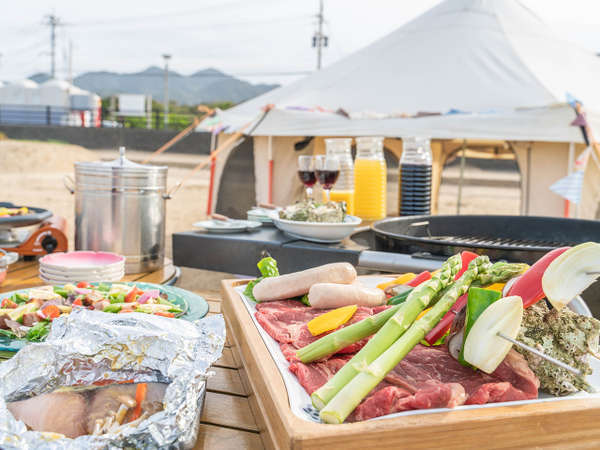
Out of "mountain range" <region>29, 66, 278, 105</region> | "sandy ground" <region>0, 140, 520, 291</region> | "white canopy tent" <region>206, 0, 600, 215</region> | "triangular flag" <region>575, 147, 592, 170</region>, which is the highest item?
"mountain range" <region>29, 66, 278, 105</region>

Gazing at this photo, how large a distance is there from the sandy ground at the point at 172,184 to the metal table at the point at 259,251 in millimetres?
3841

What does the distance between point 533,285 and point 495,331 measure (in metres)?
0.15

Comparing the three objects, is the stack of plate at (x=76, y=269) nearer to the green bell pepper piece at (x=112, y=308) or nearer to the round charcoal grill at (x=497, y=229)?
the green bell pepper piece at (x=112, y=308)

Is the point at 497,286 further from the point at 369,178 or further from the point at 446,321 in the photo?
the point at 369,178

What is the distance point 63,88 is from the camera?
112 ft

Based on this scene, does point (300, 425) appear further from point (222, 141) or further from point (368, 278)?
point (222, 141)

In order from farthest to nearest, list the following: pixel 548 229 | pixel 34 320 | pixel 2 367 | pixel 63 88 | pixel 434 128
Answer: pixel 63 88 → pixel 434 128 → pixel 548 229 → pixel 34 320 → pixel 2 367

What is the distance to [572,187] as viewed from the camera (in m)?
5.33

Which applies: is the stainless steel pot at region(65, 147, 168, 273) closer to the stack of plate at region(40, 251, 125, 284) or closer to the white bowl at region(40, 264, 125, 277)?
the stack of plate at region(40, 251, 125, 284)

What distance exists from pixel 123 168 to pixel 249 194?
21.6ft

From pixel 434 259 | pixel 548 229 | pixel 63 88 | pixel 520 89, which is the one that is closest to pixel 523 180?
pixel 520 89

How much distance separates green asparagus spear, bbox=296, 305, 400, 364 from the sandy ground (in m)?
5.49

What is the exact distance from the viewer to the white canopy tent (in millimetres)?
6633

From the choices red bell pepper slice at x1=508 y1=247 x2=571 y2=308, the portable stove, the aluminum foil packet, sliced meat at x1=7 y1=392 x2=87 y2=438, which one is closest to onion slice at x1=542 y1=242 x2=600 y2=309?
red bell pepper slice at x1=508 y1=247 x2=571 y2=308
